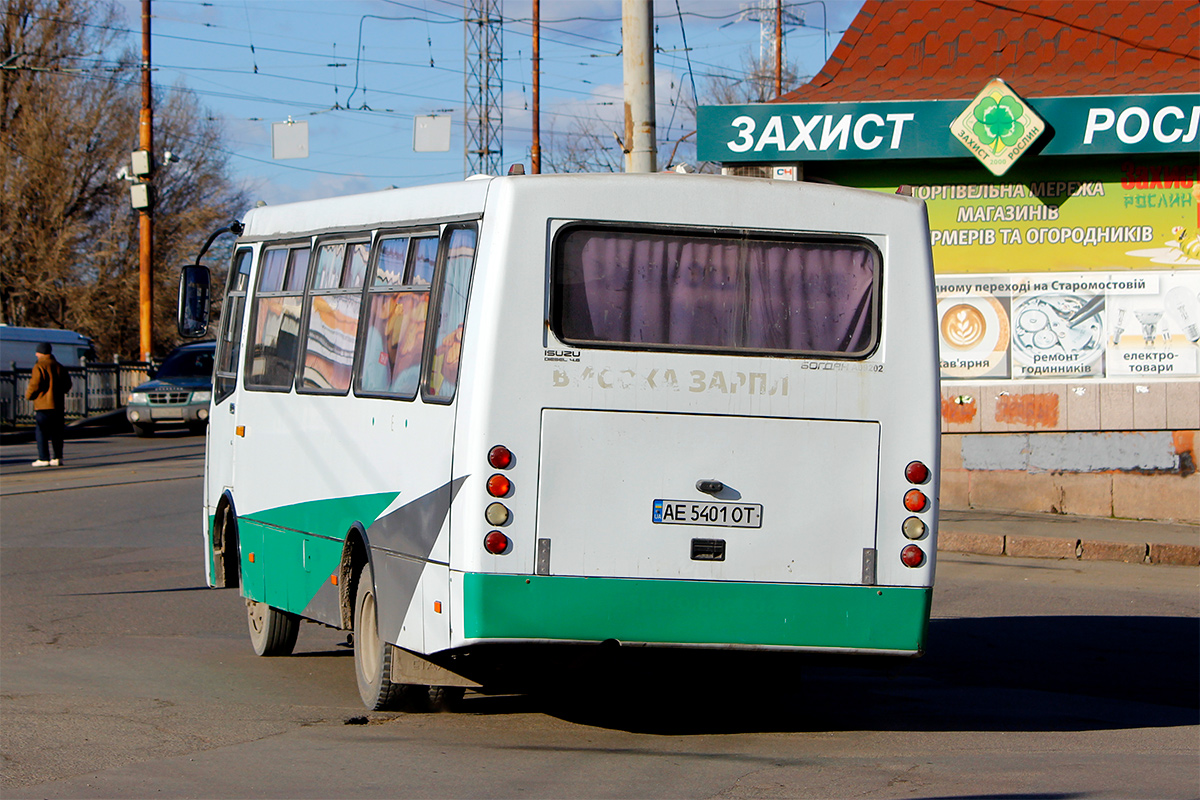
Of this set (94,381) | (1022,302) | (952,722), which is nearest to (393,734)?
(952,722)

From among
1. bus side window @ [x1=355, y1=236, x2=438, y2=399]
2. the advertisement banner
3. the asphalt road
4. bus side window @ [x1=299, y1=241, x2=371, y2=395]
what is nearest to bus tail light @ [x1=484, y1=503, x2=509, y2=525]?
bus side window @ [x1=355, y1=236, x2=438, y2=399]

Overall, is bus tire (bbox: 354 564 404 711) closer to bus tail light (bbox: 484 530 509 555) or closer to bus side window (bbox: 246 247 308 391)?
bus tail light (bbox: 484 530 509 555)

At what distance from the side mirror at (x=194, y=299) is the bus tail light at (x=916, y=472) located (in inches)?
211

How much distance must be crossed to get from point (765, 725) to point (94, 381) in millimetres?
29600

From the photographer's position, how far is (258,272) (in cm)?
955

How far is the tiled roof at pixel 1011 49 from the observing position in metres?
16.5

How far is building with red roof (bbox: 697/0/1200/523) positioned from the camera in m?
15.8

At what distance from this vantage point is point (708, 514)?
666cm

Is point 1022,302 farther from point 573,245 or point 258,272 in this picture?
point 573,245

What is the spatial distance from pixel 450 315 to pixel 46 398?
55.9 feet

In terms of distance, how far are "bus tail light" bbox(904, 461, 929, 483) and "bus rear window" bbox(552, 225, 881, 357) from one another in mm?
567

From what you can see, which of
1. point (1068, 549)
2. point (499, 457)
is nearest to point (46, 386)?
Result: point (1068, 549)

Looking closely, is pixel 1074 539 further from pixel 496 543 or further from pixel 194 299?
pixel 496 543

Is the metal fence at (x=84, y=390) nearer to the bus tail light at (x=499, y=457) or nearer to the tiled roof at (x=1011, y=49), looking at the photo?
the tiled roof at (x=1011, y=49)
